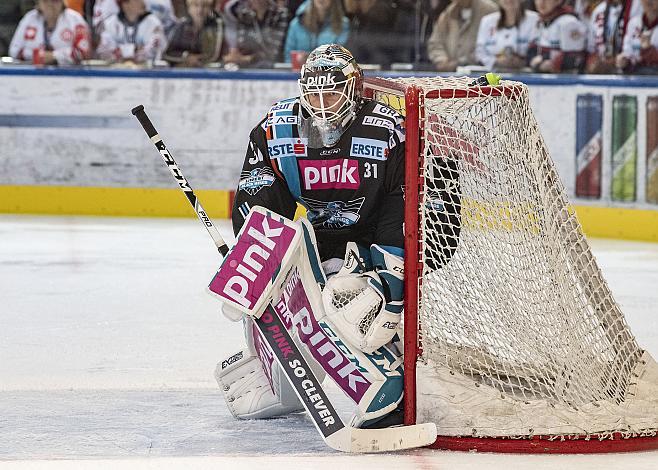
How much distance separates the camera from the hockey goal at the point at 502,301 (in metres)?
3.45

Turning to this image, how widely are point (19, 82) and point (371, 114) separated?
553 cm

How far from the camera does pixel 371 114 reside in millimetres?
3625

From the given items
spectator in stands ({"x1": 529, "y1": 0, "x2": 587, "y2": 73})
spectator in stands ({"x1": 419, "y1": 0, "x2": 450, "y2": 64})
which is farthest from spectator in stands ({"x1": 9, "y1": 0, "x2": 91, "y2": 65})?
spectator in stands ({"x1": 529, "y1": 0, "x2": 587, "y2": 73})

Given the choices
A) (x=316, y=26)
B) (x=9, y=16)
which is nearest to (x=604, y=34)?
(x=316, y=26)

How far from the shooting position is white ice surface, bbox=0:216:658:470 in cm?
340

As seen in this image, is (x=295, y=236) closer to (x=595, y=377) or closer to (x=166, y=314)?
(x=595, y=377)

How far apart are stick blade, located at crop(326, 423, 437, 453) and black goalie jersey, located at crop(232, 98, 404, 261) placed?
0.45 metres

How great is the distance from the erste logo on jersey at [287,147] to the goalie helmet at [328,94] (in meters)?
0.03

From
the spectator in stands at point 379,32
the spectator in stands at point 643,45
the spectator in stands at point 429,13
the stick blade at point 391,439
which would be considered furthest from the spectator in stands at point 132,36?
the stick blade at point 391,439

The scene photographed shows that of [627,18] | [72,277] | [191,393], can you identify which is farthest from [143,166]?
[191,393]

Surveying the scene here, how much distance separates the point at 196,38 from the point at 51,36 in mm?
907

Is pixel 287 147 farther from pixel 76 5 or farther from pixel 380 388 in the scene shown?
pixel 76 5

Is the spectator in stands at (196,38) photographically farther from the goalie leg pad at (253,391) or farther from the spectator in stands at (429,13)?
the goalie leg pad at (253,391)

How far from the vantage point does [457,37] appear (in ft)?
28.0
